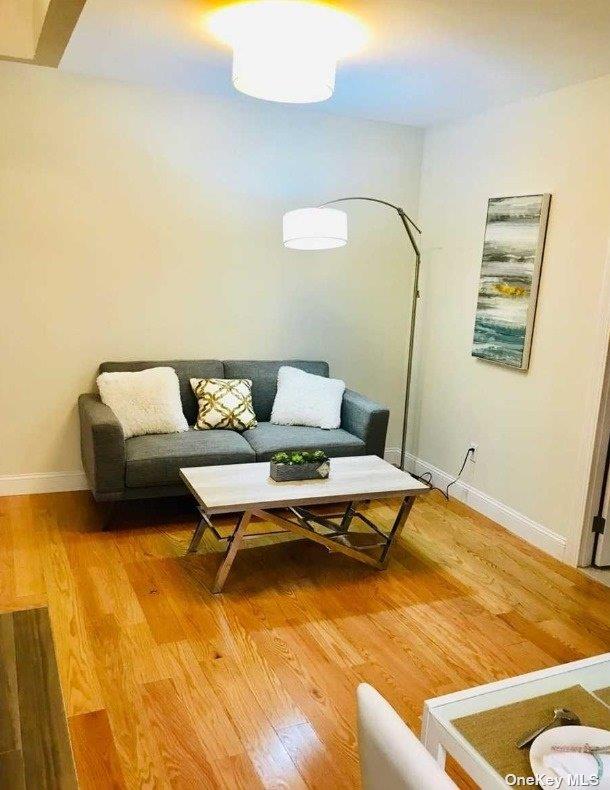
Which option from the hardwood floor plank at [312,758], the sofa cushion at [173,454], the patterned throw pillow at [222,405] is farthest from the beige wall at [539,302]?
the hardwood floor plank at [312,758]

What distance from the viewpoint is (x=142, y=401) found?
12.8 feet

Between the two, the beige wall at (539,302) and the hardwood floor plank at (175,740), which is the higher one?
the beige wall at (539,302)

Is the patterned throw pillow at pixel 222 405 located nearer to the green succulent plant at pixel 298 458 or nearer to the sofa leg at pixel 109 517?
the sofa leg at pixel 109 517

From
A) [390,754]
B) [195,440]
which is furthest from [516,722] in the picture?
[195,440]

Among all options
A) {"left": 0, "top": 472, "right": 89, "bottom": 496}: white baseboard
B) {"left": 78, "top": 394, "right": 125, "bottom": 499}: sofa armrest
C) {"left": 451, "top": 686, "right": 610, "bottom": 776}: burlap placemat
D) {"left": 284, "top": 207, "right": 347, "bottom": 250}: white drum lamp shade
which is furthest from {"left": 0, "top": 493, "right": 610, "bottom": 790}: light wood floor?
{"left": 284, "top": 207, "right": 347, "bottom": 250}: white drum lamp shade

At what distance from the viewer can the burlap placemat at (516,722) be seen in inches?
49.1

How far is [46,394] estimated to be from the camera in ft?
13.3

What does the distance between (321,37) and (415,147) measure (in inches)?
88.0

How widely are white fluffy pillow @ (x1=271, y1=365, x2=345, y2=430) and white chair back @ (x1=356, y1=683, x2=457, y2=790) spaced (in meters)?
3.21

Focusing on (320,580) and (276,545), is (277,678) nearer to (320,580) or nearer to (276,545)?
(320,580)

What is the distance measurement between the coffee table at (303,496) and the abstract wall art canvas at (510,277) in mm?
1073

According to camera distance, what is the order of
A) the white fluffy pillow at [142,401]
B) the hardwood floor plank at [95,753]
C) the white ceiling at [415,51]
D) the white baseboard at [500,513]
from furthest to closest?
the white fluffy pillow at [142,401] < the white baseboard at [500,513] < the white ceiling at [415,51] < the hardwood floor plank at [95,753]

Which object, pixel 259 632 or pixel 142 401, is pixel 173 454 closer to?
pixel 142 401

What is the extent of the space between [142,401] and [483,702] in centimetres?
288
